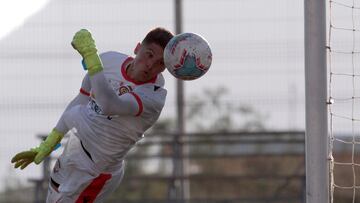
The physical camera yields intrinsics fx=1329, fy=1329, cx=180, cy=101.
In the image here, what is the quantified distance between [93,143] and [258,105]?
8.01 m

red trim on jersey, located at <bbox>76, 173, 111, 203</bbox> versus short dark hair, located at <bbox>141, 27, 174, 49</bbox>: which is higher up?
short dark hair, located at <bbox>141, 27, 174, 49</bbox>

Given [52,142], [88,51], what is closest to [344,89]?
[52,142]

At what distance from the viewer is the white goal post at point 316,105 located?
25.5 feet

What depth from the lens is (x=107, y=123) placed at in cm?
797

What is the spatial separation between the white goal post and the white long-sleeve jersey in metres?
0.88

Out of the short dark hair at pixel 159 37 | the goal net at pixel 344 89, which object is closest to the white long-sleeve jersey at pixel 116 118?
the short dark hair at pixel 159 37

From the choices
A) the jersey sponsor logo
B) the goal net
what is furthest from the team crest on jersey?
the goal net

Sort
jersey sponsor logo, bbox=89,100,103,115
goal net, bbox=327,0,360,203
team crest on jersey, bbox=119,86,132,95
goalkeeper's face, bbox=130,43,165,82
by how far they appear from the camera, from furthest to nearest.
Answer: goal net, bbox=327,0,360,203, jersey sponsor logo, bbox=89,100,103,115, team crest on jersey, bbox=119,86,132,95, goalkeeper's face, bbox=130,43,165,82

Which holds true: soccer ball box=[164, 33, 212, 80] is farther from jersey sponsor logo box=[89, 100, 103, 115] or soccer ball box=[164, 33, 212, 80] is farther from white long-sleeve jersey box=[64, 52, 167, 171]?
jersey sponsor logo box=[89, 100, 103, 115]

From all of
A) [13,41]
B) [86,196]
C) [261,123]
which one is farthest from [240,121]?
[86,196]

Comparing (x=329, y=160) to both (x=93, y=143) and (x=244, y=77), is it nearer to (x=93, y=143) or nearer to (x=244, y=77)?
(x=93, y=143)

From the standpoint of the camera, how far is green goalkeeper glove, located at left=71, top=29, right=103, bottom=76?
7.31 m

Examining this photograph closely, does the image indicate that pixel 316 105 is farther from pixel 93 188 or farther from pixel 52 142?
pixel 52 142

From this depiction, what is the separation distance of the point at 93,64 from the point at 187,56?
0.55 meters
